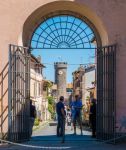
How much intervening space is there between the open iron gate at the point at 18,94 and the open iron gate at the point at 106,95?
8.19ft

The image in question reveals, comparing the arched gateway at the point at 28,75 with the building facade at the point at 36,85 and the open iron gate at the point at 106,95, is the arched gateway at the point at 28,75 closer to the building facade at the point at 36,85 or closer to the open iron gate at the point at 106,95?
the open iron gate at the point at 106,95

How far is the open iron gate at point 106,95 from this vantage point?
1664 cm

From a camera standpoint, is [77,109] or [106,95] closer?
[106,95]

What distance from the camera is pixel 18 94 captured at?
16625 millimetres

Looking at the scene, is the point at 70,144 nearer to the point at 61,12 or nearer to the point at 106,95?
the point at 106,95

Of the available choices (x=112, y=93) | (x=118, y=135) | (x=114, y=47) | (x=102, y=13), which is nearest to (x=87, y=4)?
(x=102, y=13)

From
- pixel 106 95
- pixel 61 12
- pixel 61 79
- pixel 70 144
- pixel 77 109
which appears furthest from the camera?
pixel 61 79

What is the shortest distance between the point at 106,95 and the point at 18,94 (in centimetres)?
299

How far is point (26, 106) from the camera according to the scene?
17000 mm

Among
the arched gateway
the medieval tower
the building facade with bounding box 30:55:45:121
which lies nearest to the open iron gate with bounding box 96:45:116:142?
the arched gateway

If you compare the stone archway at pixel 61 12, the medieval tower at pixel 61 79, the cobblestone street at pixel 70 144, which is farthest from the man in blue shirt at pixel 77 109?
the medieval tower at pixel 61 79

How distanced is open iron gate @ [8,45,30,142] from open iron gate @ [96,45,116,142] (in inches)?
98.3

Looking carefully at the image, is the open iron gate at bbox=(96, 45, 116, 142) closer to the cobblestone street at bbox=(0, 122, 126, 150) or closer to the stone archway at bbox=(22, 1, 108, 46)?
the cobblestone street at bbox=(0, 122, 126, 150)

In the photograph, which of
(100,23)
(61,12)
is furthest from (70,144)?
(61,12)
